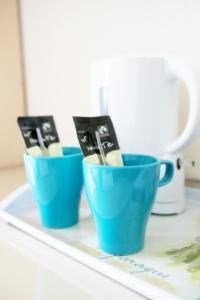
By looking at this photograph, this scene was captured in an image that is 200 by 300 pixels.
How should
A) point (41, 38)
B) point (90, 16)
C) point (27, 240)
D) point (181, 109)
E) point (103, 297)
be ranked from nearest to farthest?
point (103, 297) → point (27, 240) → point (181, 109) → point (90, 16) → point (41, 38)

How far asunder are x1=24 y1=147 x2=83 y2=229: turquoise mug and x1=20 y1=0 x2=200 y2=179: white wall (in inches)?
9.0

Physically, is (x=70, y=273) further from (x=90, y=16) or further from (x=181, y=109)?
(x=90, y=16)

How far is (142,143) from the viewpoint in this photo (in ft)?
1.55

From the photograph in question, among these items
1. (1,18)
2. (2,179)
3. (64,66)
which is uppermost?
(1,18)

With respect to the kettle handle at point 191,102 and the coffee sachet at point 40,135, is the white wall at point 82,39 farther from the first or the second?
the coffee sachet at point 40,135

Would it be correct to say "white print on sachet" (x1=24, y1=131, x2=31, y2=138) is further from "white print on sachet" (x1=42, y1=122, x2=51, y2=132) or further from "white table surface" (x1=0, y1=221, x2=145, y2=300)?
"white table surface" (x1=0, y1=221, x2=145, y2=300)

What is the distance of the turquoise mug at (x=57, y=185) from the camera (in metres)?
0.42

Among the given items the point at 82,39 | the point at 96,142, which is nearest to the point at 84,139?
the point at 96,142

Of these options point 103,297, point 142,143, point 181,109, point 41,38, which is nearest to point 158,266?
point 103,297

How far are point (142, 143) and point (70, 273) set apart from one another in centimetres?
21

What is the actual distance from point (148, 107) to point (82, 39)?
327 millimetres

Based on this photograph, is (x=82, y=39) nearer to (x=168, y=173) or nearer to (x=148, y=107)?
(x=148, y=107)

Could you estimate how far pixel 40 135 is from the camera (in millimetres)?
473

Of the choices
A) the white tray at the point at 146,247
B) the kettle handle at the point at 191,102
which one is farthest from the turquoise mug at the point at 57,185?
the kettle handle at the point at 191,102
